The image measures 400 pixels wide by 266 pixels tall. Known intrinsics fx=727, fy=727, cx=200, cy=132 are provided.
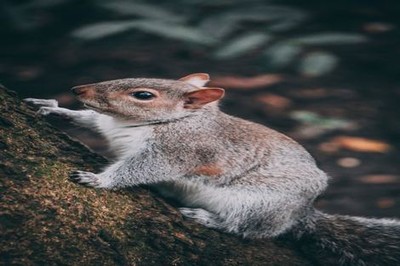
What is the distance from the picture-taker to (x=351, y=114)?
6.04 meters

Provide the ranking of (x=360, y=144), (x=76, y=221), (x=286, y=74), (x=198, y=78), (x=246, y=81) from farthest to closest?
(x=286, y=74), (x=246, y=81), (x=360, y=144), (x=198, y=78), (x=76, y=221)

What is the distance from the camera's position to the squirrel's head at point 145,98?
3482mm

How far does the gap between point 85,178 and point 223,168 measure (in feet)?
2.72

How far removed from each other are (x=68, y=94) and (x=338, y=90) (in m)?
2.41

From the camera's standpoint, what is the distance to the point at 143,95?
11.8 ft

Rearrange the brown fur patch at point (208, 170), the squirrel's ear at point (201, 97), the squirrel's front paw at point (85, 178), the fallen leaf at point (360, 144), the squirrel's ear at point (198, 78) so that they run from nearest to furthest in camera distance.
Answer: the squirrel's front paw at point (85, 178) → the squirrel's ear at point (201, 97) → the brown fur patch at point (208, 170) → the squirrel's ear at point (198, 78) → the fallen leaf at point (360, 144)

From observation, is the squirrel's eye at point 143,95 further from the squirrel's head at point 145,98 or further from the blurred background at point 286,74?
the blurred background at point 286,74

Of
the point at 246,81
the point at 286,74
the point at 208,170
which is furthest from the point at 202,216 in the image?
the point at 286,74

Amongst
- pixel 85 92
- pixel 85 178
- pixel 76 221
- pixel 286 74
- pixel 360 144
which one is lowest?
pixel 76 221

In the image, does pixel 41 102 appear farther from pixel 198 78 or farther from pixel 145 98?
pixel 198 78

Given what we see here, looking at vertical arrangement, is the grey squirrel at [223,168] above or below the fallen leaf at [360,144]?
below

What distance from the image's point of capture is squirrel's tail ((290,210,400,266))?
3.43m

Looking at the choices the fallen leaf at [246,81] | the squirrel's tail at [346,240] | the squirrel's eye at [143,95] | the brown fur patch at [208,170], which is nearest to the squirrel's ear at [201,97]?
the squirrel's eye at [143,95]

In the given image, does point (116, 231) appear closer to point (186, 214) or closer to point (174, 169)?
point (186, 214)
